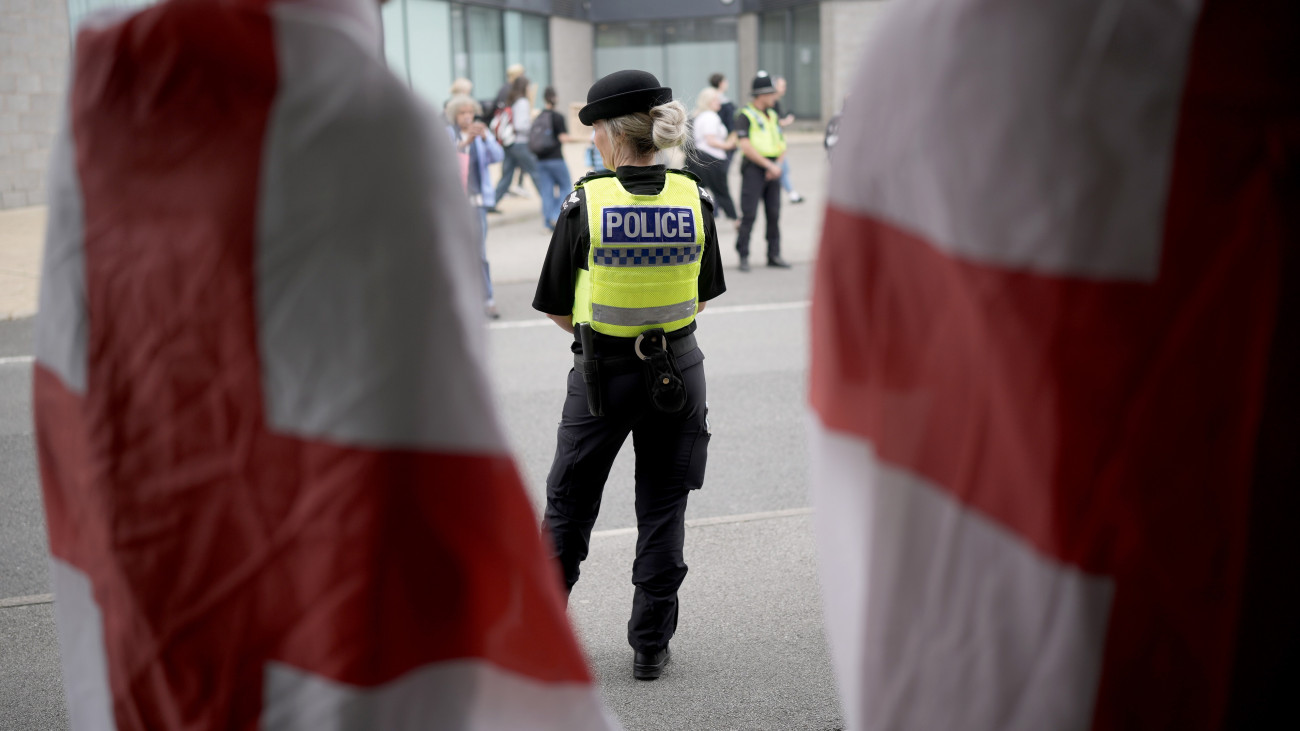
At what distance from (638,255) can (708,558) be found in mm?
1642

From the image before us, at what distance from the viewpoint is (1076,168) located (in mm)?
1353

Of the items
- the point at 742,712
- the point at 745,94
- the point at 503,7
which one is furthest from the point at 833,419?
the point at 745,94

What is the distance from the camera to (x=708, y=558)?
4.77 meters

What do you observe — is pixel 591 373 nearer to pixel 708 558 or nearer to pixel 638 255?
pixel 638 255

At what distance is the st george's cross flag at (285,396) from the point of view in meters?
1.47

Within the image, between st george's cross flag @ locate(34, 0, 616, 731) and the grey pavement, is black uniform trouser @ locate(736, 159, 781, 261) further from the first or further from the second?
st george's cross flag @ locate(34, 0, 616, 731)

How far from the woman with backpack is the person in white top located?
182cm

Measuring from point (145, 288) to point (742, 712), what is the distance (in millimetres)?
2496

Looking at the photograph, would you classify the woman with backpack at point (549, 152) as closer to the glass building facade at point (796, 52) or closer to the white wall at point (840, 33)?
the white wall at point (840, 33)

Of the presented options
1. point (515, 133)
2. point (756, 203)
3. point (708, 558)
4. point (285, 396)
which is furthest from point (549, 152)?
point (285, 396)

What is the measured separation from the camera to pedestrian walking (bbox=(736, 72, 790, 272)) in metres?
11.9

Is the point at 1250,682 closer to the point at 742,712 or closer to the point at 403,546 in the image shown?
the point at 403,546

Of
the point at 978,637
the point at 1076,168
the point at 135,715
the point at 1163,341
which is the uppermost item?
the point at 1076,168

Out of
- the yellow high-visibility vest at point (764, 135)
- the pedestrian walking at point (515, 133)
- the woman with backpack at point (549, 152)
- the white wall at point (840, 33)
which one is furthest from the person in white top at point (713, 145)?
the white wall at point (840, 33)
